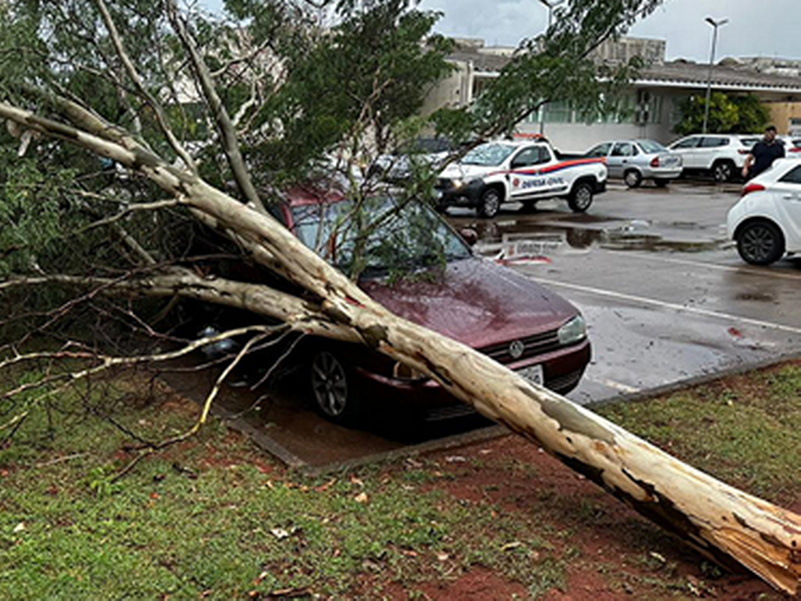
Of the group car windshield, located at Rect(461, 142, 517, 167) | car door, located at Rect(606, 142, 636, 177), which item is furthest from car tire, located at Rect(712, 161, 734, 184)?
car windshield, located at Rect(461, 142, 517, 167)

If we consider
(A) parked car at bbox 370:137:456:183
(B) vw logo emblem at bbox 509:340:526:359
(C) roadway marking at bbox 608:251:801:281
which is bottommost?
(C) roadway marking at bbox 608:251:801:281

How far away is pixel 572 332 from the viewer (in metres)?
6.21

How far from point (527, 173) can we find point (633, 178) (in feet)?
33.1

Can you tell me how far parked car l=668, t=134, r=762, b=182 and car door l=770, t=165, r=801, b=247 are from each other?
62.5 feet

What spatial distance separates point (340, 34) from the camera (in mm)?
7648

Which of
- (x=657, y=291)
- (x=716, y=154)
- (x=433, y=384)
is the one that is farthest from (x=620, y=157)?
(x=433, y=384)

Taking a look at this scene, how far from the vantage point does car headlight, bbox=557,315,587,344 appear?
20.1 feet

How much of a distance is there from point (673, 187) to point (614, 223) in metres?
11.6

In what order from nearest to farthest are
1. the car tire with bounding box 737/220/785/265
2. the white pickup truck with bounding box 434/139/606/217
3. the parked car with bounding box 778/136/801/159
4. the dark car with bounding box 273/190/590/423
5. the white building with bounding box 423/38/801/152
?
the dark car with bounding box 273/190/590/423
the car tire with bounding box 737/220/785/265
the white pickup truck with bounding box 434/139/606/217
the parked car with bounding box 778/136/801/159
the white building with bounding box 423/38/801/152

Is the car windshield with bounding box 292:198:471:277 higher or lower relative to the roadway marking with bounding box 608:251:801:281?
higher

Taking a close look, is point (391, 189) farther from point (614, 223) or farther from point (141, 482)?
point (614, 223)

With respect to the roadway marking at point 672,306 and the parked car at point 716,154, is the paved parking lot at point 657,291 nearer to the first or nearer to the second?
the roadway marking at point 672,306

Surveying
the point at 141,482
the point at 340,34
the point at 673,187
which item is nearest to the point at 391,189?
the point at 340,34

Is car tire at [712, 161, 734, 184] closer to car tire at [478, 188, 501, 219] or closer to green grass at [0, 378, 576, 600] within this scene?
car tire at [478, 188, 501, 219]
